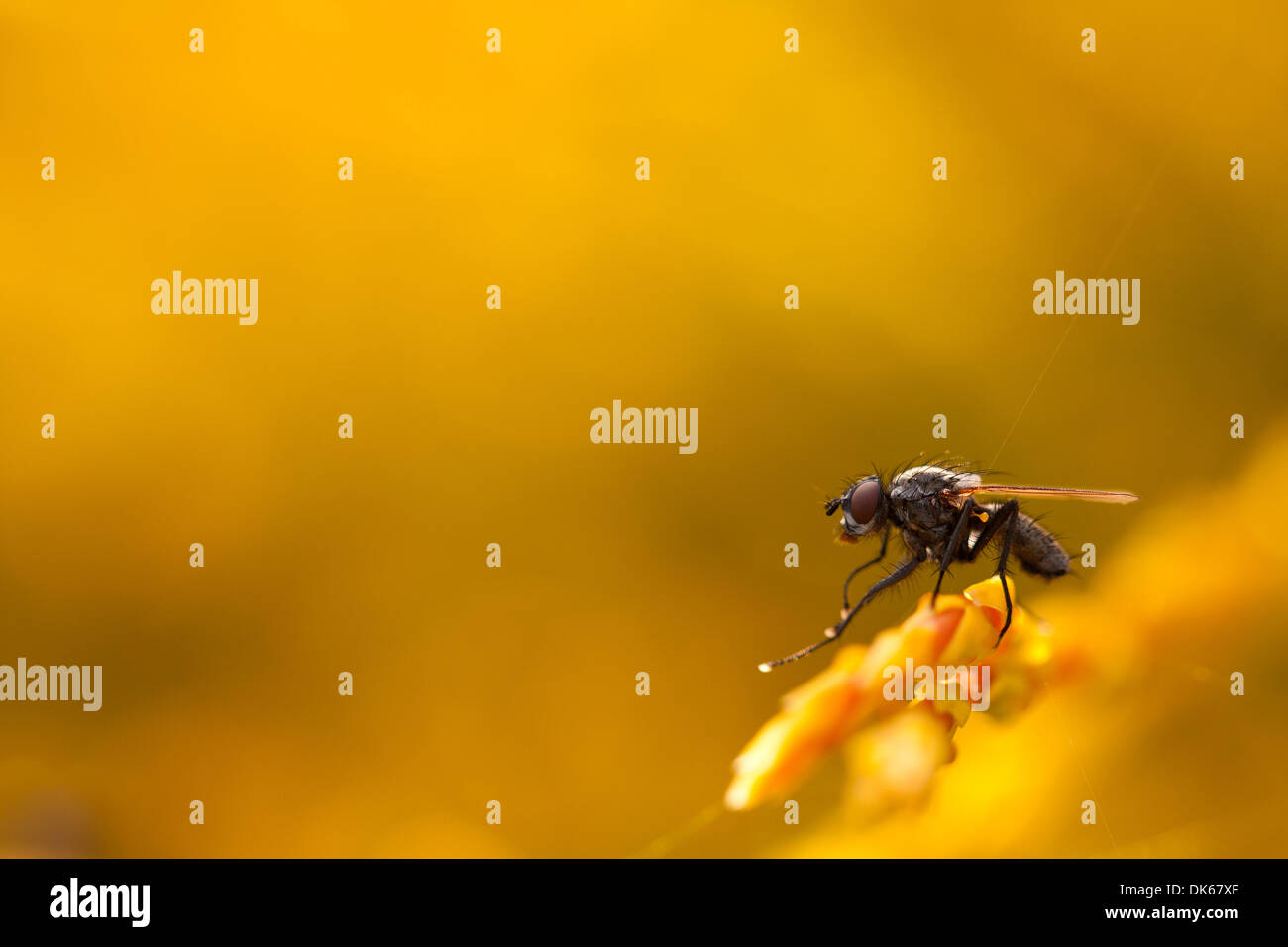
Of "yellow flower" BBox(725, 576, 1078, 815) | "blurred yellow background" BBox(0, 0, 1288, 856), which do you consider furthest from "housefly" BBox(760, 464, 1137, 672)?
"yellow flower" BBox(725, 576, 1078, 815)

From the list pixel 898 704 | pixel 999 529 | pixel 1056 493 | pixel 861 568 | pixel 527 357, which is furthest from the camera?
pixel 527 357

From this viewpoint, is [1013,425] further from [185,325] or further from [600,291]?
[185,325]

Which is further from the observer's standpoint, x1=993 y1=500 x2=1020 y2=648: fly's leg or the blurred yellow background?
the blurred yellow background

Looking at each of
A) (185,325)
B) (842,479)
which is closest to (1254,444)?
(842,479)

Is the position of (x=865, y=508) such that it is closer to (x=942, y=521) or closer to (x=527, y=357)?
(x=942, y=521)

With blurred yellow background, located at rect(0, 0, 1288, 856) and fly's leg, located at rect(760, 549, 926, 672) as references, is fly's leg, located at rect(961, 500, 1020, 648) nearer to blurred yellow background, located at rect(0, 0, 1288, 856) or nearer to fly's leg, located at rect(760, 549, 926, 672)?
fly's leg, located at rect(760, 549, 926, 672)

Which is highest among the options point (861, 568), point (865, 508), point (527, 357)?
point (527, 357)

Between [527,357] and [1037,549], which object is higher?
[527,357]

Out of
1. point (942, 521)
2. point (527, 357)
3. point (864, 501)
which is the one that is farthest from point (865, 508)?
point (527, 357)
